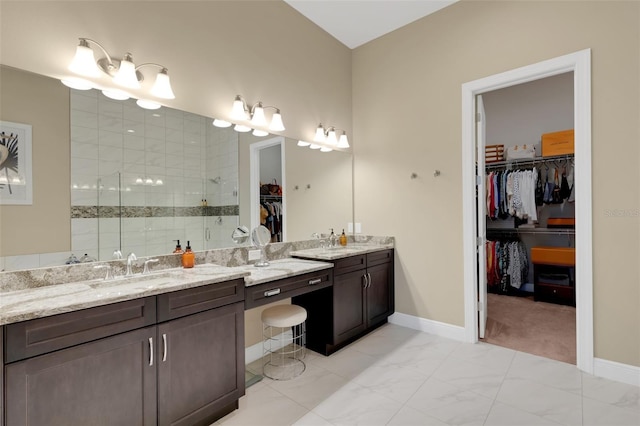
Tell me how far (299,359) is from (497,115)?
16.0 ft

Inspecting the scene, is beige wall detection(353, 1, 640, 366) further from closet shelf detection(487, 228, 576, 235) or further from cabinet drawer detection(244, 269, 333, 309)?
closet shelf detection(487, 228, 576, 235)

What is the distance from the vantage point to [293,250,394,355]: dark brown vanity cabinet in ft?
9.11

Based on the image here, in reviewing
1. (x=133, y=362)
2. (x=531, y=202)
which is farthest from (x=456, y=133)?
(x=133, y=362)

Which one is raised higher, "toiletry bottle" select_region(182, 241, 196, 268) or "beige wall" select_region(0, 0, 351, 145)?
"beige wall" select_region(0, 0, 351, 145)

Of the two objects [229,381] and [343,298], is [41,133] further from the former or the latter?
[343,298]

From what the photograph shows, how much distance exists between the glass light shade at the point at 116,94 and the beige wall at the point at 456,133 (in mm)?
2524

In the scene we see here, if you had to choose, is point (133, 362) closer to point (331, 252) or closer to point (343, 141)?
point (331, 252)

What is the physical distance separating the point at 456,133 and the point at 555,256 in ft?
8.22

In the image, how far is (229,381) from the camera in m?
1.90

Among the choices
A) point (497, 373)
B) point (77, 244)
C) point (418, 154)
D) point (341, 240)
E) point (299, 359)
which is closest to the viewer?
point (77, 244)

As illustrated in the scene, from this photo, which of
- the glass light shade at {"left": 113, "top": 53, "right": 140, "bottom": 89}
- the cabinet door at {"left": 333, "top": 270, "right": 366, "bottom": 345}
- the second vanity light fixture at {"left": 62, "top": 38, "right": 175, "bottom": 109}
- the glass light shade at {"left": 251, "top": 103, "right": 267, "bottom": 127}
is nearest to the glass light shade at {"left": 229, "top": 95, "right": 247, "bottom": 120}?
the glass light shade at {"left": 251, "top": 103, "right": 267, "bottom": 127}

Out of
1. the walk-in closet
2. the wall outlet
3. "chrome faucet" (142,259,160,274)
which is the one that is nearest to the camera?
"chrome faucet" (142,259,160,274)

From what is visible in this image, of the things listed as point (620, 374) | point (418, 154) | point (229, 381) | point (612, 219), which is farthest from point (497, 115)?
point (229, 381)

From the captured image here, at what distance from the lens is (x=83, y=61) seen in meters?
1.74
